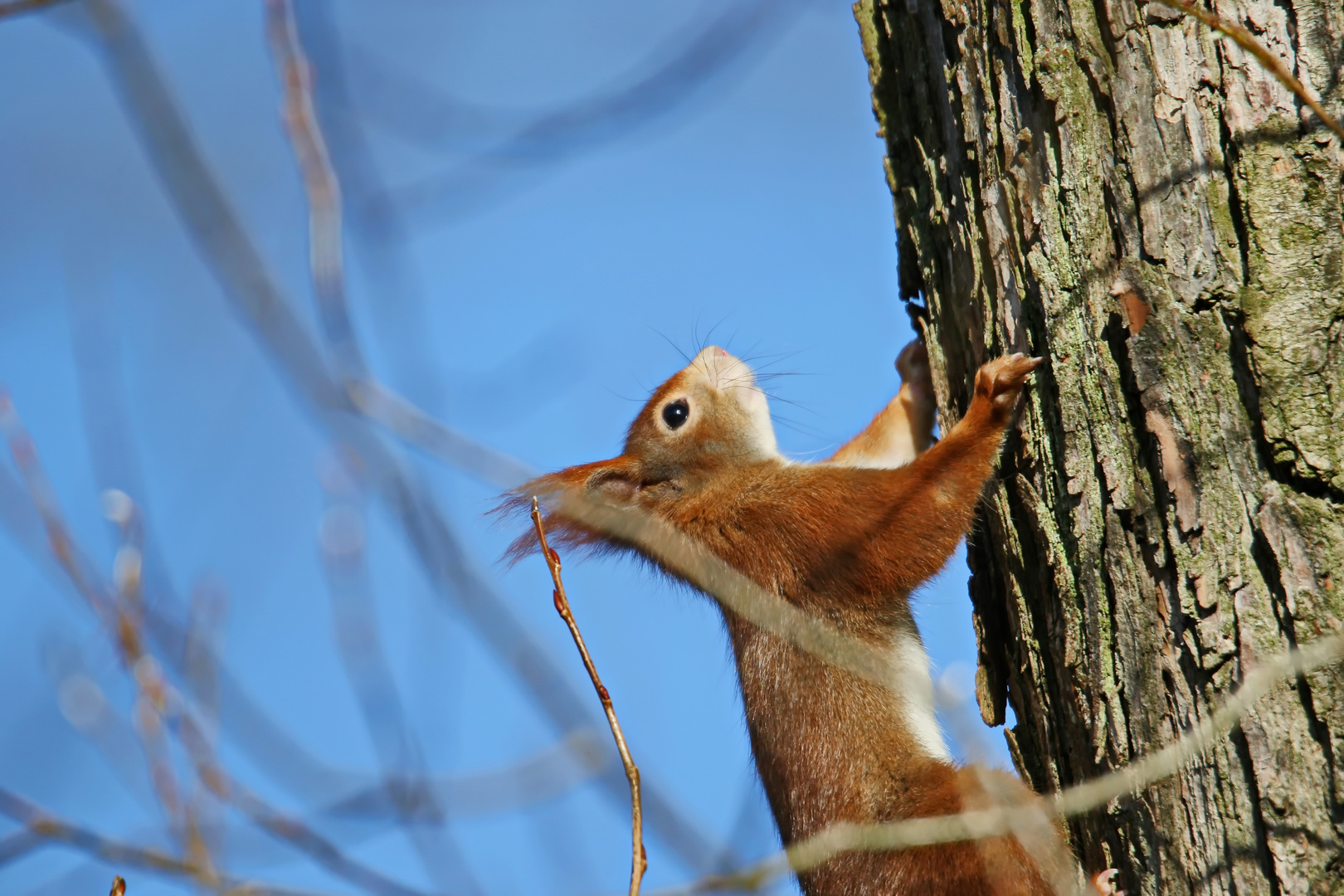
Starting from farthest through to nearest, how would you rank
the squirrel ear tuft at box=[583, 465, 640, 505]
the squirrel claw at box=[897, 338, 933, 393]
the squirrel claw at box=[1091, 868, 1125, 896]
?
1. the squirrel ear tuft at box=[583, 465, 640, 505]
2. the squirrel claw at box=[897, 338, 933, 393]
3. the squirrel claw at box=[1091, 868, 1125, 896]

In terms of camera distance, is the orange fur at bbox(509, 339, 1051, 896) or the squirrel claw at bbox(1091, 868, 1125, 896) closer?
the squirrel claw at bbox(1091, 868, 1125, 896)

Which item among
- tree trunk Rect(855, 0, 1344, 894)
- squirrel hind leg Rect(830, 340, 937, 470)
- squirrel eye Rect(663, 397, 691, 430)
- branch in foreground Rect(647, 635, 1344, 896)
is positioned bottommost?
branch in foreground Rect(647, 635, 1344, 896)

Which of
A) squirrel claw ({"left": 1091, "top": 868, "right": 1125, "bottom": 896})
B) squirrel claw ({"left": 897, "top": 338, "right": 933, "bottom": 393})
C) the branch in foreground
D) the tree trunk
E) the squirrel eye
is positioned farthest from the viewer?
the squirrel eye

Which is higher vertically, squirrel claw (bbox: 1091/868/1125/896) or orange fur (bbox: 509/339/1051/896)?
orange fur (bbox: 509/339/1051/896)

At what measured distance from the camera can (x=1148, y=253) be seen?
2.13 meters

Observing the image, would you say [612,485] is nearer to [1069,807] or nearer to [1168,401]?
[1168,401]

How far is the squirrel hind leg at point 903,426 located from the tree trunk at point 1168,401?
1.11 meters

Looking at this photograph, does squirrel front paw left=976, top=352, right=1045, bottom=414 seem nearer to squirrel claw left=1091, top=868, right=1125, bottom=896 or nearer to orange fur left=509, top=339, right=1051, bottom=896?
orange fur left=509, top=339, right=1051, bottom=896

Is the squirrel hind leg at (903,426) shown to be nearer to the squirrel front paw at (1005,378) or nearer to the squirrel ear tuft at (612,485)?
the squirrel ear tuft at (612,485)

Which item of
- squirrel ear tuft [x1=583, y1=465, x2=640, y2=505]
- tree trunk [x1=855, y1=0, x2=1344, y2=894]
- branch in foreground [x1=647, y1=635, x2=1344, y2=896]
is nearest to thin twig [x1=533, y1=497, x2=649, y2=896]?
branch in foreground [x1=647, y1=635, x2=1344, y2=896]

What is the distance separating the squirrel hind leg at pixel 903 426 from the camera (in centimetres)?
368

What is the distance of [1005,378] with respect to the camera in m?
2.47

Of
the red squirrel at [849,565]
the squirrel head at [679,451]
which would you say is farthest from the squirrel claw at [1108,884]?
the squirrel head at [679,451]

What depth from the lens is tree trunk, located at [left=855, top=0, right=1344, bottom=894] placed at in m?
1.88
